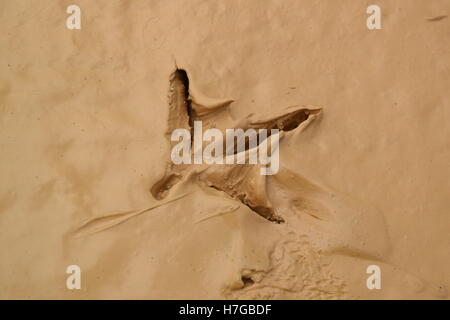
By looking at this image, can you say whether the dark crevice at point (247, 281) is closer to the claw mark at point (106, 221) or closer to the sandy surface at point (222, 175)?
the sandy surface at point (222, 175)

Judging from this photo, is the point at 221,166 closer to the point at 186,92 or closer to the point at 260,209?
the point at 260,209

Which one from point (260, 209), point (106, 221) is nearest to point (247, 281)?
point (260, 209)

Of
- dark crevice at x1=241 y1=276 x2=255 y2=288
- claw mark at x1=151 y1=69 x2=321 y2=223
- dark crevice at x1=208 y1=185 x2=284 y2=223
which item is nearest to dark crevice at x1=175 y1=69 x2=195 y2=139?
claw mark at x1=151 y1=69 x2=321 y2=223

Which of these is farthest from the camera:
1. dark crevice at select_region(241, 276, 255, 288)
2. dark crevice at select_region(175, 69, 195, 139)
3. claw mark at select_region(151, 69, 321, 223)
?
dark crevice at select_region(175, 69, 195, 139)

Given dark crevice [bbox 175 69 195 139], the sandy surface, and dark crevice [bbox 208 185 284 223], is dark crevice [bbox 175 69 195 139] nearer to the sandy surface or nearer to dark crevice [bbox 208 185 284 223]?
the sandy surface

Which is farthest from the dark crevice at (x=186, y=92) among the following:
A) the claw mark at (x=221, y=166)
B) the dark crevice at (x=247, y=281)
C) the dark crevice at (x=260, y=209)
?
the dark crevice at (x=247, y=281)

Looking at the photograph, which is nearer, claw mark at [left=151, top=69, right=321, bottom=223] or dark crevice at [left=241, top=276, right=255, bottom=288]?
dark crevice at [left=241, top=276, right=255, bottom=288]
